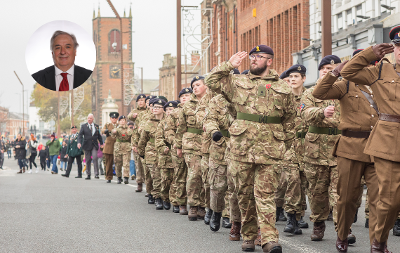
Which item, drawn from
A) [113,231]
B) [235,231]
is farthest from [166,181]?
[235,231]

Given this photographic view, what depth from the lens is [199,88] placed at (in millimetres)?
10031

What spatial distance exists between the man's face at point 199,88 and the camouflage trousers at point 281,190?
1788mm

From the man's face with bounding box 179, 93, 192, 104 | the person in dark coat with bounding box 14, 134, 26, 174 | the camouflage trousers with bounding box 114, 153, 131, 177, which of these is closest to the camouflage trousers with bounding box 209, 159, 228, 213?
the man's face with bounding box 179, 93, 192, 104

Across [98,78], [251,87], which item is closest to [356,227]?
[251,87]

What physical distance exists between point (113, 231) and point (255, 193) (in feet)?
8.32

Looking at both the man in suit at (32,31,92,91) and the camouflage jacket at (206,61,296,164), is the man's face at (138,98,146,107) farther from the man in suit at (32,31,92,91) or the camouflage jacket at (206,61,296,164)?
the man in suit at (32,31,92,91)

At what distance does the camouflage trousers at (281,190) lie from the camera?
9.14 m

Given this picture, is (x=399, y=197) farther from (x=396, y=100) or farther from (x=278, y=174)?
(x=278, y=174)

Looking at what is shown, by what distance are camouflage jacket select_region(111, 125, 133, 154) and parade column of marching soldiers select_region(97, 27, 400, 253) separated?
948cm

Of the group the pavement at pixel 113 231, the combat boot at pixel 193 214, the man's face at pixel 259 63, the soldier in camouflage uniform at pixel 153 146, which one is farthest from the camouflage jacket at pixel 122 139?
the man's face at pixel 259 63

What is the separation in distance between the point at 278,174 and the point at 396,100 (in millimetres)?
1615

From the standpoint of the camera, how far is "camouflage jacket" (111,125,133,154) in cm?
1892

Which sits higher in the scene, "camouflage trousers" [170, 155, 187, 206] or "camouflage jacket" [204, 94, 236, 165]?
"camouflage jacket" [204, 94, 236, 165]

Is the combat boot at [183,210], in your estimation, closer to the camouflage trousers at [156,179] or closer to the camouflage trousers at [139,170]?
the camouflage trousers at [156,179]
